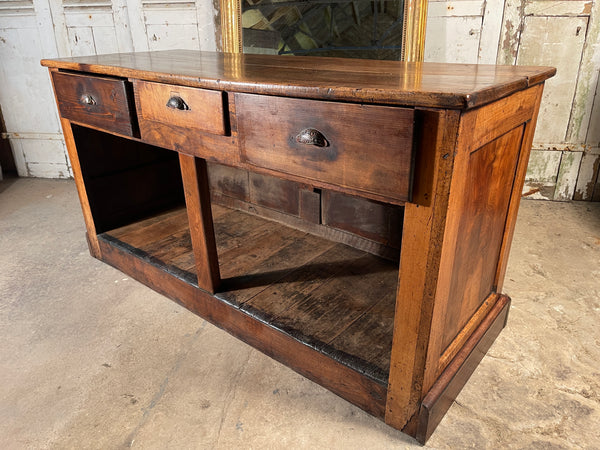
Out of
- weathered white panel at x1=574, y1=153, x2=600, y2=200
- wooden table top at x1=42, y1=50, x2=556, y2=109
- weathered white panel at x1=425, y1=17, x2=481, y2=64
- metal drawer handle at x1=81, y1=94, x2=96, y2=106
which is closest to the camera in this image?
wooden table top at x1=42, y1=50, x2=556, y2=109

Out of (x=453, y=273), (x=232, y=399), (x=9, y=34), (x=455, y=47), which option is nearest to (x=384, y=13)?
(x=455, y=47)

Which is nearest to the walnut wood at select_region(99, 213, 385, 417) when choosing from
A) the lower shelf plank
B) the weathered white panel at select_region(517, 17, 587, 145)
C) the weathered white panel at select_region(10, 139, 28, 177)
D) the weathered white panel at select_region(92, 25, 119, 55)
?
the lower shelf plank

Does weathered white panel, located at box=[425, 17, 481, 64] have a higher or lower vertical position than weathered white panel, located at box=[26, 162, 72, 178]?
higher

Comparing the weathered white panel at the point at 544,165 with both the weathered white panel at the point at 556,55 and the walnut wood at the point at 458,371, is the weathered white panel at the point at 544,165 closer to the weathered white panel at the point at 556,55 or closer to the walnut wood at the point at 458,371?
the weathered white panel at the point at 556,55

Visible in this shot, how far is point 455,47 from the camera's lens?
8.11ft

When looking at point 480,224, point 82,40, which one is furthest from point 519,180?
point 82,40

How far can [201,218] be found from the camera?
1.48 meters

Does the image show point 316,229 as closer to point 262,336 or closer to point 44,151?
point 262,336

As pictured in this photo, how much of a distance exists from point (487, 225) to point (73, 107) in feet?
5.09

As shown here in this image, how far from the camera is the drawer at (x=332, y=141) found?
89 centimetres

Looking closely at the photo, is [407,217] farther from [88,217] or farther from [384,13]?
[384,13]

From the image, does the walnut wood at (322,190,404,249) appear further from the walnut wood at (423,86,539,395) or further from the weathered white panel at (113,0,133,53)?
the weathered white panel at (113,0,133,53)

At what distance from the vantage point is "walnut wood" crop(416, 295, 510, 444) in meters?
1.13

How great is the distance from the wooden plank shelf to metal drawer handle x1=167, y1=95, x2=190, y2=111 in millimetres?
645
